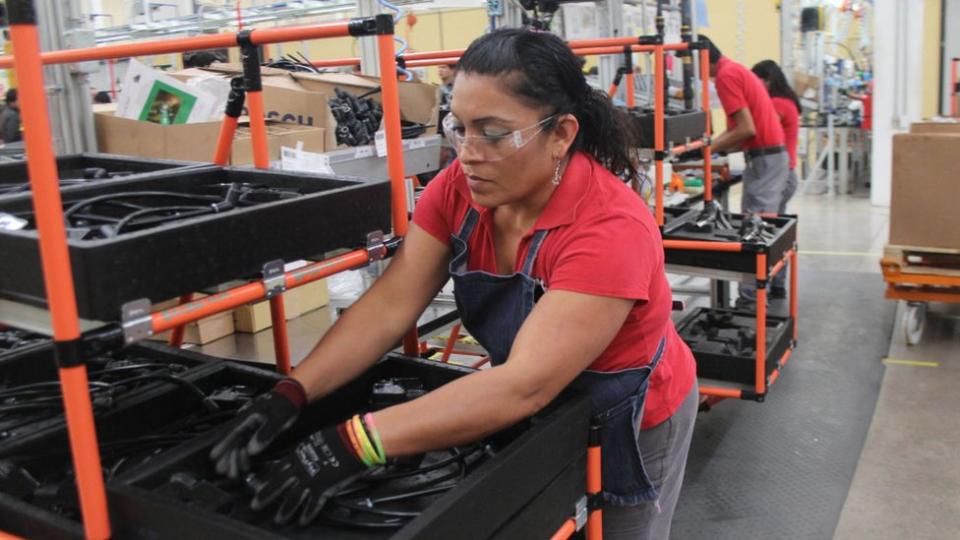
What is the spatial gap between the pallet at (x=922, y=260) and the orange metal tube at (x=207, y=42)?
3.97 metres

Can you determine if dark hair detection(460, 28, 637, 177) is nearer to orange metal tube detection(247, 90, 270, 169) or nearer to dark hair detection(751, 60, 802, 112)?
orange metal tube detection(247, 90, 270, 169)

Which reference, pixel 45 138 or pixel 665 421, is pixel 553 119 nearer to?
pixel 665 421

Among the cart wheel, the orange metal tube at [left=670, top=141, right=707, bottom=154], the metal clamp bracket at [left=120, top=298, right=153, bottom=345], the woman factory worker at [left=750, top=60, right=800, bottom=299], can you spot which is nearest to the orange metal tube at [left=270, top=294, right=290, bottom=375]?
the metal clamp bracket at [left=120, top=298, right=153, bottom=345]

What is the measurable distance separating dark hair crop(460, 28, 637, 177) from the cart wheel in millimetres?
3864

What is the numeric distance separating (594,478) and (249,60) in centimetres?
104

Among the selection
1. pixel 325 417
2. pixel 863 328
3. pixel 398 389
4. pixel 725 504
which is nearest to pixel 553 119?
pixel 398 389

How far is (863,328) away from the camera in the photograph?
207 inches

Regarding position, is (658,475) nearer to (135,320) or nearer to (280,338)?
(280,338)

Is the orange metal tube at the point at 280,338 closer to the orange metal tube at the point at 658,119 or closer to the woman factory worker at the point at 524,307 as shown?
the woman factory worker at the point at 524,307

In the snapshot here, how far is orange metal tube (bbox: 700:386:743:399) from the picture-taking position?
3.64 meters

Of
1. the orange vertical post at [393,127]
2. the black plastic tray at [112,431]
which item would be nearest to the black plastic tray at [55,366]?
the black plastic tray at [112,431]

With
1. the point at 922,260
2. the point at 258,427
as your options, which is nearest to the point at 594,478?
the point at 258,427

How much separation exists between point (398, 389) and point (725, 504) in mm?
2037

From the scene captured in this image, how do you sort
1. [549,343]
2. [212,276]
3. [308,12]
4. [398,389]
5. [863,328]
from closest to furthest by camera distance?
[212,276], [549,343], [398,389], [863,328], [308,12]
